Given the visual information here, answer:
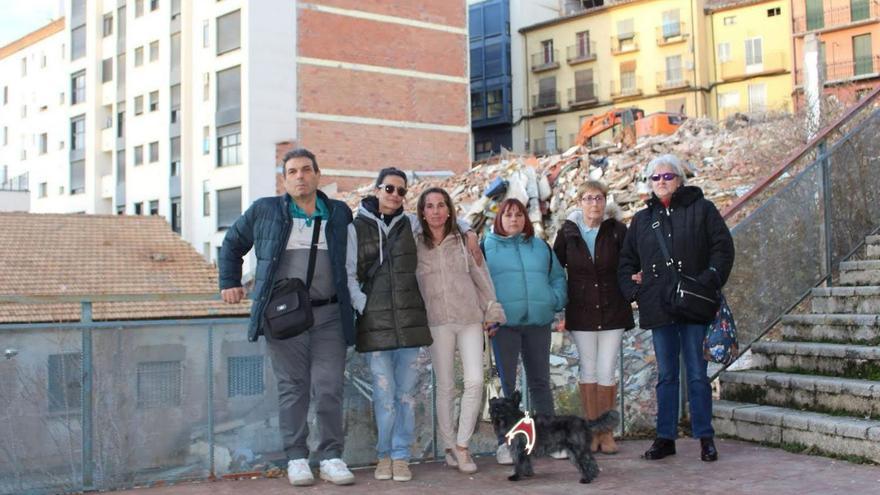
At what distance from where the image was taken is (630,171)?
79.3ft

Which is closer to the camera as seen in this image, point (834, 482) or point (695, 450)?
point (834, 482)

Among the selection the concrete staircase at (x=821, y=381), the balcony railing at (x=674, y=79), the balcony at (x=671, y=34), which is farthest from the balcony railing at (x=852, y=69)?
the concrete staircase at (x=821, y=381)

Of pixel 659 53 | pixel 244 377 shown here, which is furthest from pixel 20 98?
pixel 244 377

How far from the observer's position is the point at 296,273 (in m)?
5.65

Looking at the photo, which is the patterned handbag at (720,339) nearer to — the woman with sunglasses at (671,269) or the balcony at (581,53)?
the woman with sunglasses at (671,269)

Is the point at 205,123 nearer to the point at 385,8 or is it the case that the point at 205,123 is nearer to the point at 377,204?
the point at 385,8

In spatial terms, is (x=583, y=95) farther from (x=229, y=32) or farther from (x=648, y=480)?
(x=648, y=480)

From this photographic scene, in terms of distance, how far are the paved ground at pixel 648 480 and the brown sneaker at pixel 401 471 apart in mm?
49

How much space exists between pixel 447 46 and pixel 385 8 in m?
3.90

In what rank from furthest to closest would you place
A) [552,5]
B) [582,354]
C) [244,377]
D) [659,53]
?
[552,5], [659,53], [582,354], [244,377]

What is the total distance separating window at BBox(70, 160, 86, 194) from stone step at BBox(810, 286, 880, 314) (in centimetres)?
5153

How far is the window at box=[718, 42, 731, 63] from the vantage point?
49.5m

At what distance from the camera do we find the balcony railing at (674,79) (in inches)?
1954

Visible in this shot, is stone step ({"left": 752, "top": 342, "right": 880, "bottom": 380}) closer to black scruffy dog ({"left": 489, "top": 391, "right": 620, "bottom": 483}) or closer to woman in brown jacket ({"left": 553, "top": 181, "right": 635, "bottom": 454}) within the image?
woman in brown jacket ({"left": 553, "top": 181, "right": 635, "bottom": 454})
